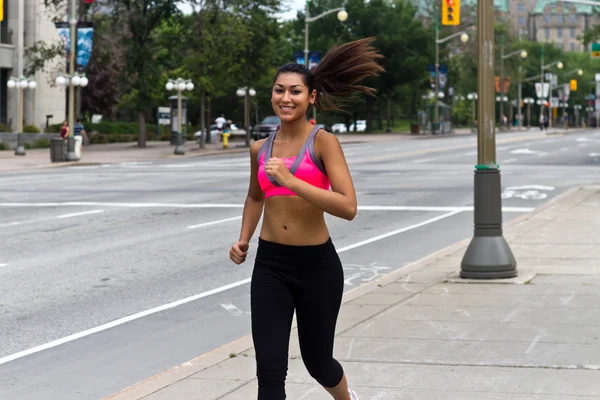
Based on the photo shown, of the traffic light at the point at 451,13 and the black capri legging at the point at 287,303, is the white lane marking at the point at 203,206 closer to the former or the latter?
the black capri legging at the point at 287,303

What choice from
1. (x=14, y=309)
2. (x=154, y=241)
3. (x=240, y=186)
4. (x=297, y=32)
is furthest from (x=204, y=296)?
(x=297, y=32)

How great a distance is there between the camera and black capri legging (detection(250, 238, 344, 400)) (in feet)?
17.0

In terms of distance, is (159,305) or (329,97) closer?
(329,97)

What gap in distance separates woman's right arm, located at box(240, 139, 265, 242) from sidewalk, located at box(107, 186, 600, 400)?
4.48ft

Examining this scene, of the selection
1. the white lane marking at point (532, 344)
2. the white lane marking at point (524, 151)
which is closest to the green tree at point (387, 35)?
the white lane marking at point (524, 151)

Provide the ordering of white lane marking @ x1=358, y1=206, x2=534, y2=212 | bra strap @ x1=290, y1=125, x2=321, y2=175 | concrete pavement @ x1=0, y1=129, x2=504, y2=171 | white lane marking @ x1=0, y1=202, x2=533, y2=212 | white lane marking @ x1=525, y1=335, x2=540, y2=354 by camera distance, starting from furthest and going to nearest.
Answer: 1. concrete pavement @ x1=0, y1=129, x2=504, y2=171
2. white lane marking @ x1=0, y1=202, x2=533, y2=212
3. white lane marking @ x1=358, y1=206, x2=534, y2=212
4. white lane marking @ x1=525, y1=335, x2=540, y2=354
5. bra strap @ x1=290, y1=125, x2=321, y2=175

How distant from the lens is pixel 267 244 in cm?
529

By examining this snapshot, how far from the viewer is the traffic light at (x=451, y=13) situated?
44075mm

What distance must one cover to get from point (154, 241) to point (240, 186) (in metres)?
12.3

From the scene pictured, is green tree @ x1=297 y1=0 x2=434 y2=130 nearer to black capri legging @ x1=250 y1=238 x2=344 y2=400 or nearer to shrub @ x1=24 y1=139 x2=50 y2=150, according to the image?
shrub @ x1=24 y1=139 x2=50 y2=150

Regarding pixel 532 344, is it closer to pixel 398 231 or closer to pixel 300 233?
pixel 300 233

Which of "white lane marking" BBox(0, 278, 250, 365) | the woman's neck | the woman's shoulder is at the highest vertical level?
the woman's neck

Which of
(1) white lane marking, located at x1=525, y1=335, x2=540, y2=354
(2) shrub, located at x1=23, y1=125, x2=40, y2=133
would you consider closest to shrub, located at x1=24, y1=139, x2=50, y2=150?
(2) shrub, located at x1=23, y1=125, x2=40, y2=133

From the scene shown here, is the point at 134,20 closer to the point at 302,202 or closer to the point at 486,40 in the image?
the point at 486,40
